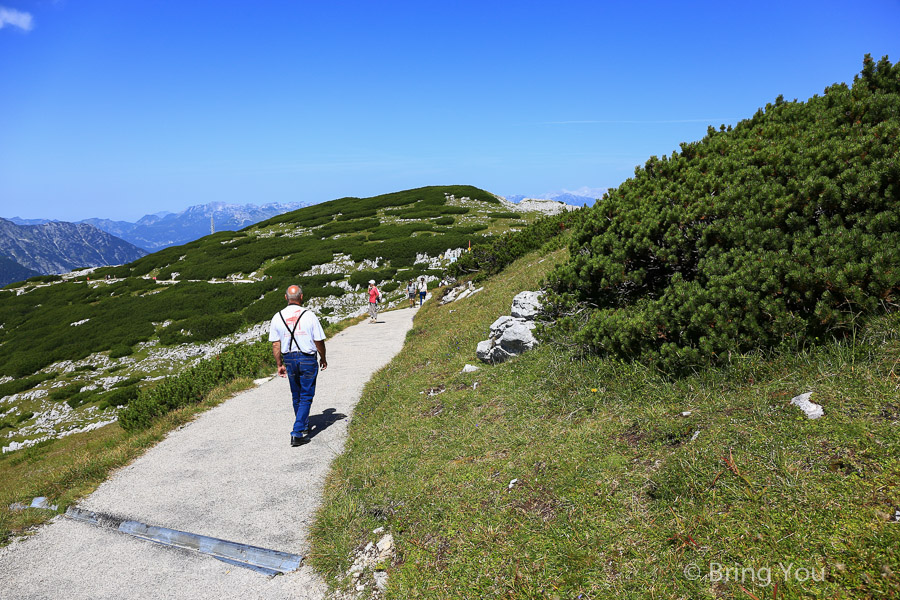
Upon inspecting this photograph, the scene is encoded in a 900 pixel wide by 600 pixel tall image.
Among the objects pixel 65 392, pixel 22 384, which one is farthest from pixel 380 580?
pixel 22 384

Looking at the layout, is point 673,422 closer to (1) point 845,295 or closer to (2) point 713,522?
(2) point 713,522

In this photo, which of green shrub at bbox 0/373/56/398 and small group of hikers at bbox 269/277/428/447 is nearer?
small group of hikers at bbox 269/277/428/447

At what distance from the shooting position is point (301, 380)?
27.6ft

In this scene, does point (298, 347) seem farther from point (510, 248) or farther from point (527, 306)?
point (510, 248)

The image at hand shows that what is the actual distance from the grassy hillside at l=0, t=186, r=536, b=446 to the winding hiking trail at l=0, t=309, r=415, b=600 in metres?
20.1

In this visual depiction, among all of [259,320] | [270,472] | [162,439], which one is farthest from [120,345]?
[270,472]

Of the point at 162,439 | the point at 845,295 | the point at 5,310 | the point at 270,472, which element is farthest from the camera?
the point at 5,310

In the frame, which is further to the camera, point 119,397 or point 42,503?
point 119,397

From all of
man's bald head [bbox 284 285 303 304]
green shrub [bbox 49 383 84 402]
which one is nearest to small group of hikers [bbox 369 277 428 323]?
man's bald head [bbox 284 285 303 304]

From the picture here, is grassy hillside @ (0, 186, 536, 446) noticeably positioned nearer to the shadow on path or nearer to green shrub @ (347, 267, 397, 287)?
green shrub @ (347, 267, 397, 287)

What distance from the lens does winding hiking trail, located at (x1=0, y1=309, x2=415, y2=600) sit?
16.3ft

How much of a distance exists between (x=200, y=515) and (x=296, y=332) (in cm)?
317

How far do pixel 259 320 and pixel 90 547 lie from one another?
→ 101ft

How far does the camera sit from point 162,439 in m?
9.67
